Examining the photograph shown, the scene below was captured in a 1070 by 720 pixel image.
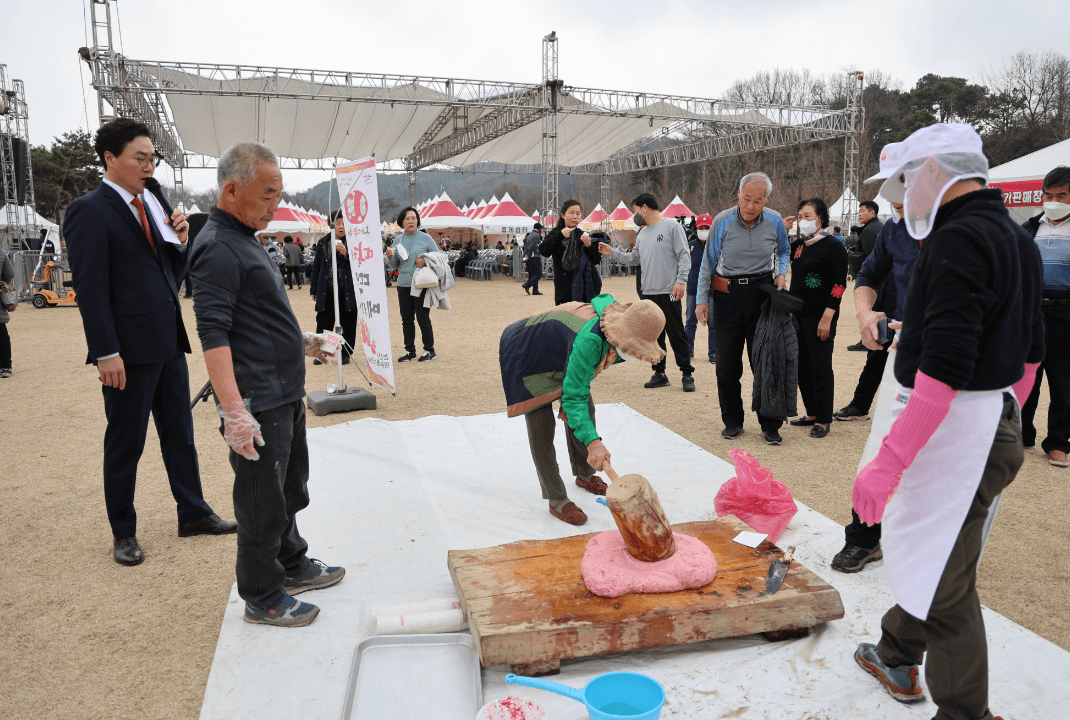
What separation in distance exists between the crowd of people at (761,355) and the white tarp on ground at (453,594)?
0.12 meters

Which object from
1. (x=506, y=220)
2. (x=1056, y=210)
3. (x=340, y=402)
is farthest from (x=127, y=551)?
(x=506, y=220)

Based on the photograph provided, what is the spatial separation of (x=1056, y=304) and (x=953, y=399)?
3.41 meters

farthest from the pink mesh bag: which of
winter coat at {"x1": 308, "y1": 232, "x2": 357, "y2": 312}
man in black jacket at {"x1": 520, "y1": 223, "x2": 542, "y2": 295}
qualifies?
man in black jacket at {"x1": 520, "y1": 223, "x2": 542, "y2": 295}

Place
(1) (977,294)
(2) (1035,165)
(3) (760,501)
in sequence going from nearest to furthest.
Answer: (1) (977,294) → (3) (760,501) → (2) (1035,165)

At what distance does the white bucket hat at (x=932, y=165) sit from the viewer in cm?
161

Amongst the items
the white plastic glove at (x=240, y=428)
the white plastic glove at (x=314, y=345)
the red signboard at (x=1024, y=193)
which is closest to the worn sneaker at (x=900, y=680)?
the white plastic glove at (x=240, y=428)

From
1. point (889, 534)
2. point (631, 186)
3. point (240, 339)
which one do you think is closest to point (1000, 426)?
point (889, 534)

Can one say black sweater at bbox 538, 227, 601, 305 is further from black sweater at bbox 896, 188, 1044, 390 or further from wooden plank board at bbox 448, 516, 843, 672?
black sweater at bbox 896, 188, 1044, 390

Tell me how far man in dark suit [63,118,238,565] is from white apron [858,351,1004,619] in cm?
295

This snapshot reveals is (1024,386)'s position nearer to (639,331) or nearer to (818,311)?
(639,331)

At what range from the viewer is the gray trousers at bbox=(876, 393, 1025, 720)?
167 centimetres

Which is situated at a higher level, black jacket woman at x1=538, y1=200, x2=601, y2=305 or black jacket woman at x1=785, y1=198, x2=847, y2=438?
black jacket woman at x1=538, y1=200, x2=601, y2=305

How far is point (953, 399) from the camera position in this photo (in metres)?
1.59

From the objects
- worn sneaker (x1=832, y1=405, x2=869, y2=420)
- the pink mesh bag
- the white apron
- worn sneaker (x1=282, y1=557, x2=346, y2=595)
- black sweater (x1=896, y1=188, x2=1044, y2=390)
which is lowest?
worn sneaker (x1=832, y1=405, x2=869, y2=420)
